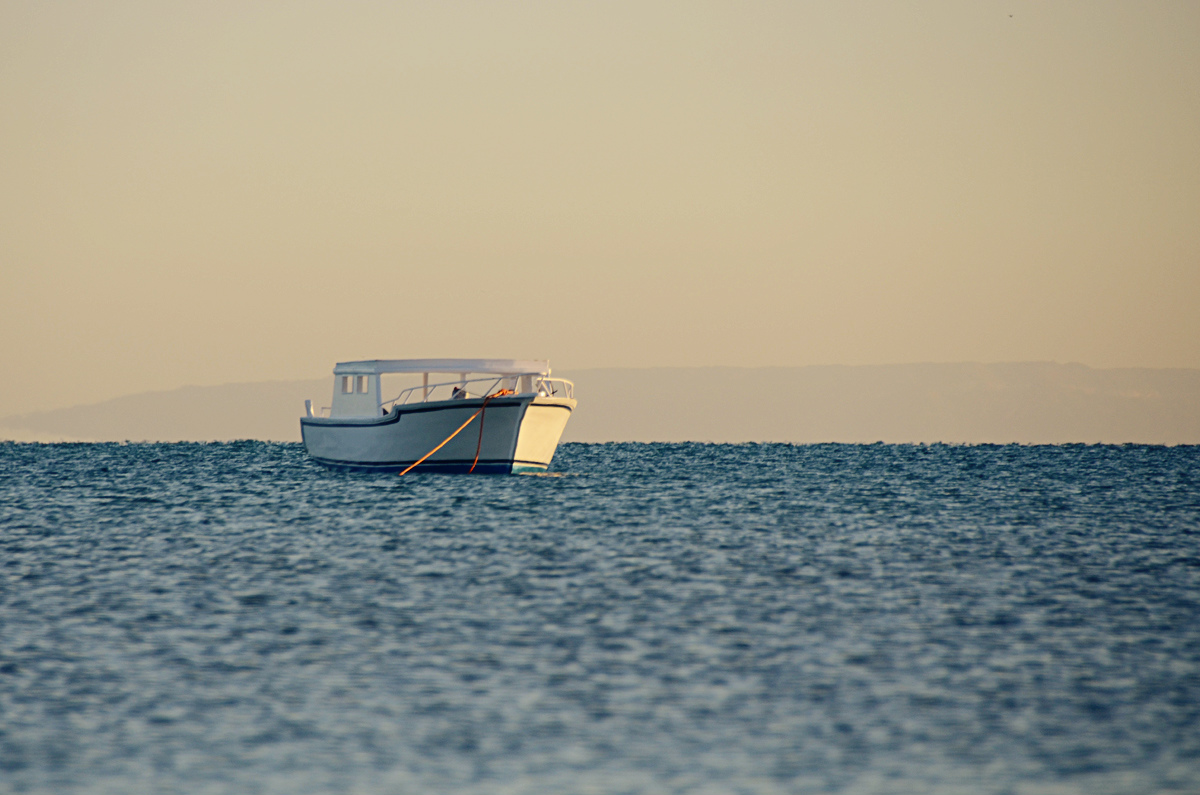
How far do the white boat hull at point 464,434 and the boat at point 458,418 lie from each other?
0.11ft

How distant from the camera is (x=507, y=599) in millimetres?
20422

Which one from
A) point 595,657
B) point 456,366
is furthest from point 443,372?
point 595,657

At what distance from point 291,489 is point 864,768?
41.3m

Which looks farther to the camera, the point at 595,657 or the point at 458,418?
the point at 458,418

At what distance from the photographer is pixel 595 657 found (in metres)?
15.4

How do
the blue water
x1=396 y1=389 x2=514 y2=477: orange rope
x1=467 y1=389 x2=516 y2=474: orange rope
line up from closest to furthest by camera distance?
1. the blue water
2. x1=467 y1=389 x2=516 y2=474: orange rope
3. x1=396 y1=389 x2=514 y2=477: orange rope

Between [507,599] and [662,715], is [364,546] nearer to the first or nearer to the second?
[507,599]

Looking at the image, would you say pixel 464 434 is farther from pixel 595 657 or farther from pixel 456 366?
pixel 595 657

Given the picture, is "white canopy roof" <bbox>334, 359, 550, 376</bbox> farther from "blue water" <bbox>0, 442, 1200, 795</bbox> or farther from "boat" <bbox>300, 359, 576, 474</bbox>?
"blue water" <bbox>0, 442, 1200, 795</bbox>

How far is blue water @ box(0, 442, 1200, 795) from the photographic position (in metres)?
10.8

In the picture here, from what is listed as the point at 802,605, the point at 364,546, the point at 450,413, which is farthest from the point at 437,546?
the point at 450,413

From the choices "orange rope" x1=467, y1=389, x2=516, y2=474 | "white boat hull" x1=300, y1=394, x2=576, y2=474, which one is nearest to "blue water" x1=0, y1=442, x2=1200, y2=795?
"orange rope" x1=467, y1=389, x2=516, y2=474

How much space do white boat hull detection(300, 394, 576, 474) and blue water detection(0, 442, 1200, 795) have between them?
9.08 m

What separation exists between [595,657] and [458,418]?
28.5 meters
